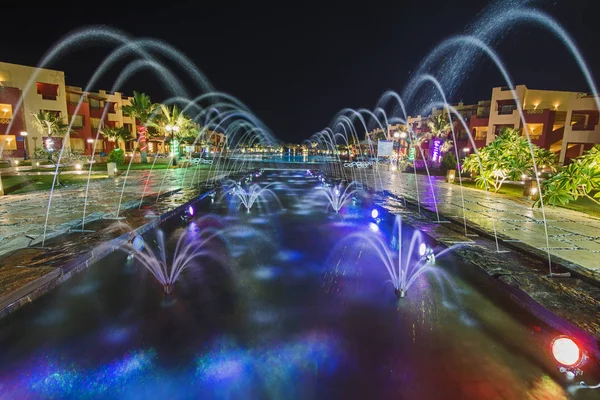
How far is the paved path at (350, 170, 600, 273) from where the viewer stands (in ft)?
25.8

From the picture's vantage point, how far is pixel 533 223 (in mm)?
10883

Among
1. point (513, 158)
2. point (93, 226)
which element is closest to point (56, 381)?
point (93, 226)

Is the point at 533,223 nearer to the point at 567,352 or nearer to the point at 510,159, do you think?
the point at 510,159

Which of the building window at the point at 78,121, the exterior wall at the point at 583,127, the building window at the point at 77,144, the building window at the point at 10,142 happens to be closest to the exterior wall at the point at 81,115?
the building window at the point at 77,144

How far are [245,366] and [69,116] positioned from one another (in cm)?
5318

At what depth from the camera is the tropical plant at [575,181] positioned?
7527 mm

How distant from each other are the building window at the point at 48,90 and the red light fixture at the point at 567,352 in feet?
181

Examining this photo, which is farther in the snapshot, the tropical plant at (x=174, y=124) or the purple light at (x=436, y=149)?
the purple light at (x=436, y=149)

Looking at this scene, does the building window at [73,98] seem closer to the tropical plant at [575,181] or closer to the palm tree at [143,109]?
the palm tree at [143,109]

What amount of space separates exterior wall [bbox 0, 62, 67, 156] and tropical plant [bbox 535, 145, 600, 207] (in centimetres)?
4887

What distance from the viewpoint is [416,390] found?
383 cm

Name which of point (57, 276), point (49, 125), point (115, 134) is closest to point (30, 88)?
point (49, 125)

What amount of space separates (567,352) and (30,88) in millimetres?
53872

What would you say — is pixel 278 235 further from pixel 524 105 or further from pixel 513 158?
pixel 524 105
